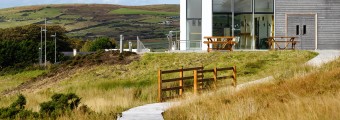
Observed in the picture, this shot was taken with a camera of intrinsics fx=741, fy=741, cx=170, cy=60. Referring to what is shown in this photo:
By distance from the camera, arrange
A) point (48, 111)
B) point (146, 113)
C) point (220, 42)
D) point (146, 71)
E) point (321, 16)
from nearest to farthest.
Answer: point (146, 113) → point (48, 111) → point (146, 71) → point (220, 42) → point (321, 16)

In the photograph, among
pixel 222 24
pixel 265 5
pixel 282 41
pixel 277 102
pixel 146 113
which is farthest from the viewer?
pixel 265 5

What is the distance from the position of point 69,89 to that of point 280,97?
1455 cm

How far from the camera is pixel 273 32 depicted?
43.2m

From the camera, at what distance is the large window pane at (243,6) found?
42.7 meters

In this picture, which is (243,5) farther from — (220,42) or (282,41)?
(220,42)

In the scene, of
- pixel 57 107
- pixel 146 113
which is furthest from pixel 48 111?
pixel 146 113

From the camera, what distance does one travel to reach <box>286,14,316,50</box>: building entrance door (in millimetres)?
43031

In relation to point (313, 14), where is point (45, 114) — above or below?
below

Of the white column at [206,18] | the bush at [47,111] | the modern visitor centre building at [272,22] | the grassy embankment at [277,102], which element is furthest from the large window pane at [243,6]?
the bush at [47,111]

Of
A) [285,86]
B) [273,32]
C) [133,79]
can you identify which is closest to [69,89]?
[133,79]

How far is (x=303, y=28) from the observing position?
43.2 meters

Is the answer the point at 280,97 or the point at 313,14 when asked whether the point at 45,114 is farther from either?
the point at 313,14

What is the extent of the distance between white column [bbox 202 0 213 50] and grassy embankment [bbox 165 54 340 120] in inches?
800

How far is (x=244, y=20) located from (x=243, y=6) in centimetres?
82
